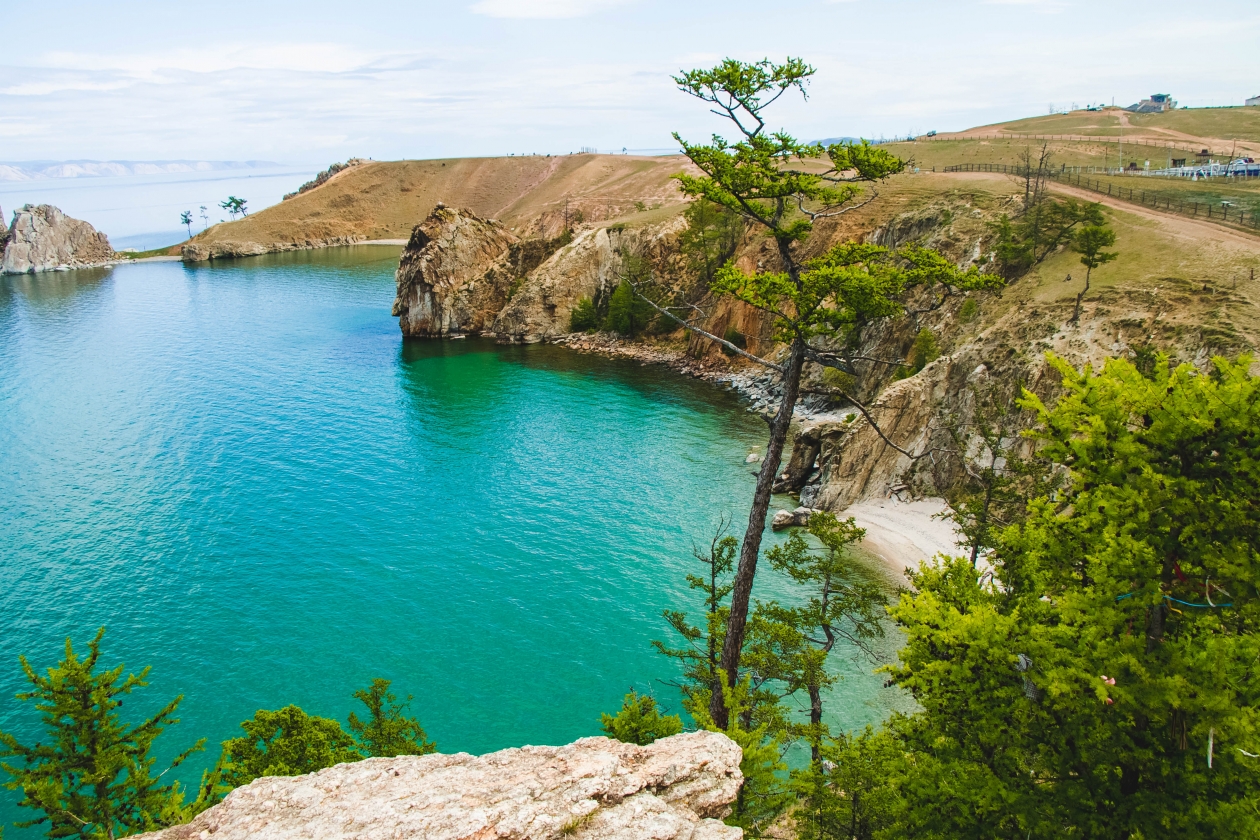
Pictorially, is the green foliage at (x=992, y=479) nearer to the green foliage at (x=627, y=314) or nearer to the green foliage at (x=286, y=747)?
the green foliage at (x=286, y=747)

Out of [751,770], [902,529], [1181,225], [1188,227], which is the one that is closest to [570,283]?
[902,529]

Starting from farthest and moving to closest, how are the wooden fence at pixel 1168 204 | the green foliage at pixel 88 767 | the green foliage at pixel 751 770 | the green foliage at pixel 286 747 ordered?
1. the wooden fence at pixel 1168 204
2. the green foliage at pixel 286 747
3. the green foliage at pixel 88 767
4. the green foliage at pixel 751 770

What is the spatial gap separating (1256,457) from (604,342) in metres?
84.1

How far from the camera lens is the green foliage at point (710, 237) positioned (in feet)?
294

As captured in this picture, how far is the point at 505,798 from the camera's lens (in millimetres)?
10336

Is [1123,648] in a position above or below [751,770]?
above

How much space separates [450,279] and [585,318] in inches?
848

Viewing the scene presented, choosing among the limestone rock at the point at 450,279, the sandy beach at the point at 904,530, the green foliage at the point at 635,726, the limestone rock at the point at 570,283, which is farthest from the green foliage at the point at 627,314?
the green foliage at the point at 635,726

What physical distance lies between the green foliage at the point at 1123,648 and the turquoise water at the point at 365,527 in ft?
49.0

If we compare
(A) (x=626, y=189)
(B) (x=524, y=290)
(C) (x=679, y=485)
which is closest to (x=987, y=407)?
(C) (x=679, y=485)

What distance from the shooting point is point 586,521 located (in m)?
46.6

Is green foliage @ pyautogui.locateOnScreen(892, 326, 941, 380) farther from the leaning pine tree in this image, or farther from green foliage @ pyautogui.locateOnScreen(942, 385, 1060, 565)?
the leaning pine tree

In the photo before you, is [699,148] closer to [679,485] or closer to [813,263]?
[813,263]

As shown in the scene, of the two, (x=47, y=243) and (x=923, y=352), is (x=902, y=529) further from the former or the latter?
(x=47, y=243)
